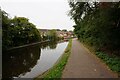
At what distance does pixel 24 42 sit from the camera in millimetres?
46625

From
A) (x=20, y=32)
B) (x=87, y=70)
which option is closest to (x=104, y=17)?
(x=87, y=70)

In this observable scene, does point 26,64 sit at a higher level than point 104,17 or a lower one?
lower

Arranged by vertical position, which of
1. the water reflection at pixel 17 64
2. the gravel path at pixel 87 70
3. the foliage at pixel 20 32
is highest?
the foliage at pixel 20 32

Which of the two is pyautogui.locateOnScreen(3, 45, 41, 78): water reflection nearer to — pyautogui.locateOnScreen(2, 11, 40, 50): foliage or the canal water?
the canal water

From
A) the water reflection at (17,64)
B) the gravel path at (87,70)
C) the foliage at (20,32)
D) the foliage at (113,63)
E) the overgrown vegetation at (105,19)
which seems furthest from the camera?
the foliage at (20,32)

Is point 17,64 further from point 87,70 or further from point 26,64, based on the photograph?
point 87,70

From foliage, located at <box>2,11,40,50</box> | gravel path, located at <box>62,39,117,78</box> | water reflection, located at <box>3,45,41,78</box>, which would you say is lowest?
water reflection, located at <box>3,45,41,78</box>

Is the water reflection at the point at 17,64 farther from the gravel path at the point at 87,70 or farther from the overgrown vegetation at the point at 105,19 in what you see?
the overgrown vegetation at the point at 105,19

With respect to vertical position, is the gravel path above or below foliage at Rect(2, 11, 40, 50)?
below

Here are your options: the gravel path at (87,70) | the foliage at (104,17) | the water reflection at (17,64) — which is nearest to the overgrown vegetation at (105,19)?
the foliage at (104,17)

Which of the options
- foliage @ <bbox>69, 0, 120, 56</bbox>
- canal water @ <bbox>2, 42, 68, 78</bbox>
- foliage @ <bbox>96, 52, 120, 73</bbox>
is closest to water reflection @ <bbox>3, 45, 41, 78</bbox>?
canal water @ <bbox>2, 42, 68, 78</bbox>

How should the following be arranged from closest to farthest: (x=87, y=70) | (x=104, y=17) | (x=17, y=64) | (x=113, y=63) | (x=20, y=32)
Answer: (x=87, y=70)
(x=113, y=63)
(x=104, y=17)
(x=17, y=64)
(x=20, y=32)

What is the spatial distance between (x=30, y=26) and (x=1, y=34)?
960 inches

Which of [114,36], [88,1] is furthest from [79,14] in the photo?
[114,36]
